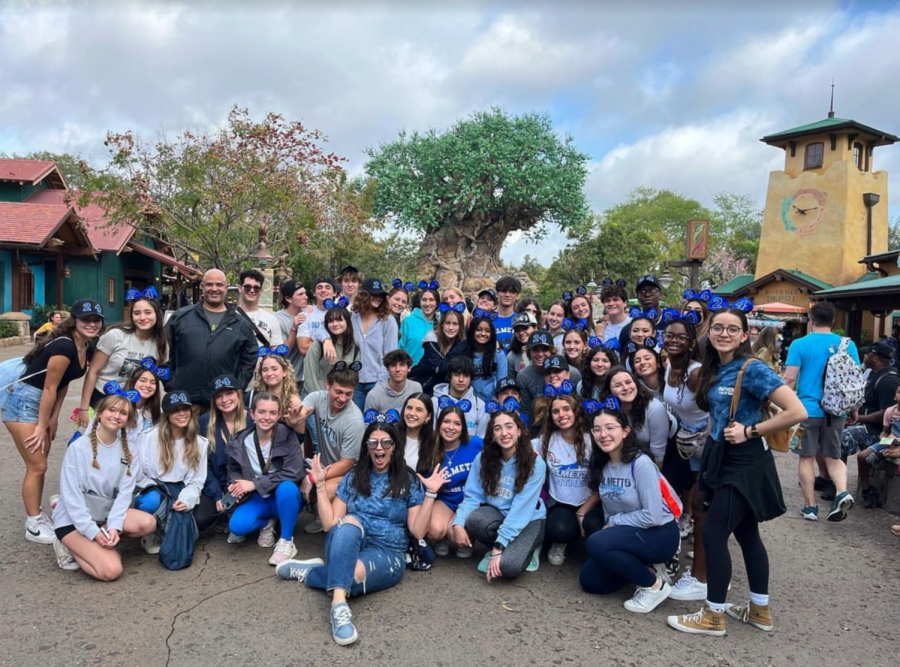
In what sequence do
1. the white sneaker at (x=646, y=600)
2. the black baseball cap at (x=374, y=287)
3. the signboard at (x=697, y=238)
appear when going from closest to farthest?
the white sneaker at (x=646, y=600), the black baseball cap at (x=374, y=287), the signboard at (x=697, y=238)

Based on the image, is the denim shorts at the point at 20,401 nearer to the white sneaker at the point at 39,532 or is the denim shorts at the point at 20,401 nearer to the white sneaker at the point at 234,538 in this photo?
the white sneaker at the point at 39,532

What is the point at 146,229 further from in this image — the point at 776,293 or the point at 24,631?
the point at 776,293

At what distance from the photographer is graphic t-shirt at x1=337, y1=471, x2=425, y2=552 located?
3.79m

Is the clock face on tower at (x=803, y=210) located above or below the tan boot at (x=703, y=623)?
above

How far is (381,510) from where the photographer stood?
383 centimetres

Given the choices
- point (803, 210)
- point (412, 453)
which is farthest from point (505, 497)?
point (803, 210)

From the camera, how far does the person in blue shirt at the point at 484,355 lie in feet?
17.0

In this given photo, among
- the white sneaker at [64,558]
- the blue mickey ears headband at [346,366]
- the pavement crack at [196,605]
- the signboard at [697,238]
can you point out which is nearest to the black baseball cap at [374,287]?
the blue mickey ears headband at [346,366]

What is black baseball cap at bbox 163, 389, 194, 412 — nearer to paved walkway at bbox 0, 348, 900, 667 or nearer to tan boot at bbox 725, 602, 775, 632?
paved walkway at bbox 0, 348, 900, 667

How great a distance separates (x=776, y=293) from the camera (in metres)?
25.1

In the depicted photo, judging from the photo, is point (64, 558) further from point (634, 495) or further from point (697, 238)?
point (697, 238)

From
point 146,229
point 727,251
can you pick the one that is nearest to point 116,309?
point 146,229

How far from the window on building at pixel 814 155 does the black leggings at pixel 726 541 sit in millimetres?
26477

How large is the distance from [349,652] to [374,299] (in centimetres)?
300
